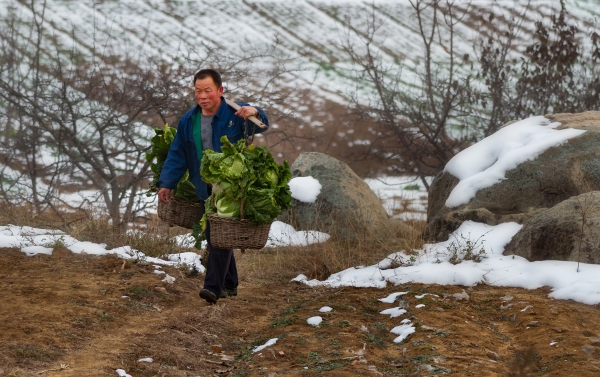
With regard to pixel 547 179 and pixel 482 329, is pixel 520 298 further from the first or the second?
pixel 547 179

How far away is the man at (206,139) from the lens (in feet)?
22.4

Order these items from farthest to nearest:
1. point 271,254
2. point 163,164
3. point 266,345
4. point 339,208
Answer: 1. point 339,208
2. point 271,254
3. point 163,164
4. point 266,345

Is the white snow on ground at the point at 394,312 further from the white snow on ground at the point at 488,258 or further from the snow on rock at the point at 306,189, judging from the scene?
the snow on rock at the point at 306,189

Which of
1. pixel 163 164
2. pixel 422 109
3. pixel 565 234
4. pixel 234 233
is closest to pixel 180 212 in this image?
pixel 163 164

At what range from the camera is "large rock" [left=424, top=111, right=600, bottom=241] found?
9.05 m

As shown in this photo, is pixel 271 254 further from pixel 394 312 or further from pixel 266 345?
pixel 266 345

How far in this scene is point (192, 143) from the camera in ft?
22.9

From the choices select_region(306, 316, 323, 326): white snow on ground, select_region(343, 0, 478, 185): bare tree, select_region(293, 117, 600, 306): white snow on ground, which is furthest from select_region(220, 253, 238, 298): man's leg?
select_region(343, 0, 478, 185): bare tree

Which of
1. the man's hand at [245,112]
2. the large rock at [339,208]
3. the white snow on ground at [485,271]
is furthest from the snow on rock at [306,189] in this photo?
the man's hand at [245,112]

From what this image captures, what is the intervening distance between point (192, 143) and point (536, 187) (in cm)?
439

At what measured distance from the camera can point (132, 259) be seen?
8312mm

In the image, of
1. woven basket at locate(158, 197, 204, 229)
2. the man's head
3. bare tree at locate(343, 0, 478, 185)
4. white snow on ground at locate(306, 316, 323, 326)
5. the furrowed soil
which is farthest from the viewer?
bare tree at locate(343, 0, 478, 185)

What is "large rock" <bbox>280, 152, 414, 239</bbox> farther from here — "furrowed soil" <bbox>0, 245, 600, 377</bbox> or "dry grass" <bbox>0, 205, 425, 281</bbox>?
"furrowed soil" <bbox>0, 245, 600, 377</bbox>

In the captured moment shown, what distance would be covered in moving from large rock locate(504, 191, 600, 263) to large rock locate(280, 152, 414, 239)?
2956 mm
